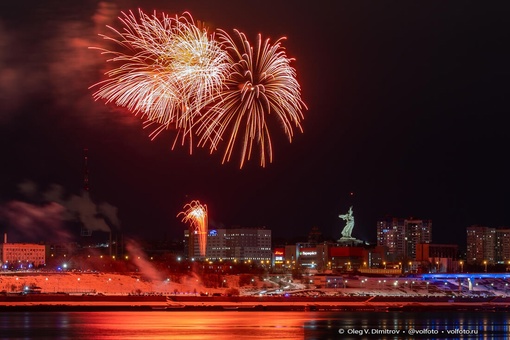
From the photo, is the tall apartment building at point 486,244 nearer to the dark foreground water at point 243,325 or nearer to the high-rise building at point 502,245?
the high-rise building at point 502,245

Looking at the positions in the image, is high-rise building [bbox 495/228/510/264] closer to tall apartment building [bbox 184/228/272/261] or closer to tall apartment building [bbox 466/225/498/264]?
tall apartment building [bbox 466/225/498/264]

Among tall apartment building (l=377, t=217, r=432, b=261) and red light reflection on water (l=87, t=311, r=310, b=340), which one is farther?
tall apartment building (l=377, t=217, r=432, b=261)

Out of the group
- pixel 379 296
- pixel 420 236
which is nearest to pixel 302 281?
pixel 379 296

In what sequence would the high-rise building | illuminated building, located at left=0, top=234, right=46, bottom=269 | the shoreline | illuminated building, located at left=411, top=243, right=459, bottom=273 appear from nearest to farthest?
the shoreline
illuminated building, located at left=0, top=234, right=46, bottom=269
illuminated building, located at left=411, top=243, right=459, bottom=273
the high-rise building

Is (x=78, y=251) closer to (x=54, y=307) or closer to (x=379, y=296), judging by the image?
(x=379, y=296)

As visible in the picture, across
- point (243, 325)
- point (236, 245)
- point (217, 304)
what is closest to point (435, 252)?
point (236, 245)

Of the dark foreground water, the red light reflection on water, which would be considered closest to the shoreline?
the dark foreground water

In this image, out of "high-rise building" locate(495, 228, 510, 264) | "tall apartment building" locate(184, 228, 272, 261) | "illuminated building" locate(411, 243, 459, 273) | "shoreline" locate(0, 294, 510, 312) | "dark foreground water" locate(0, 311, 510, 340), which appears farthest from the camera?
"high-rise building" locate(495, 228, 510, 264)

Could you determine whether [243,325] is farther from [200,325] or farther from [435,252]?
[435,252]
